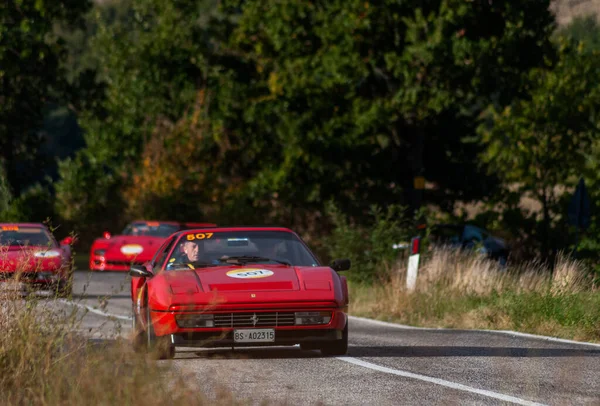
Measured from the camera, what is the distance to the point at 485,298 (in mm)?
19453

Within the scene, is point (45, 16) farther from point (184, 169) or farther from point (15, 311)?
point (15, 311)

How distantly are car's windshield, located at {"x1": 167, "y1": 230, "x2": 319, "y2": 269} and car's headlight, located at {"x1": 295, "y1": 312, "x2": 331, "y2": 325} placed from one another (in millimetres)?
1150

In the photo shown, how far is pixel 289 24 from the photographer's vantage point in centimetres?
4312

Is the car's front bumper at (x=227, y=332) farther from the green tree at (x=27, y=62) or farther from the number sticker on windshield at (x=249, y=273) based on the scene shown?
the green tree at (x=27, y=62)

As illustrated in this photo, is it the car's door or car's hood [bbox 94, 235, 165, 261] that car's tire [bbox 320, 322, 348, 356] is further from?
car's hood [bbox 94, 235, 165, 261]

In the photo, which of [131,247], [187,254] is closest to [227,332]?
[187,254]

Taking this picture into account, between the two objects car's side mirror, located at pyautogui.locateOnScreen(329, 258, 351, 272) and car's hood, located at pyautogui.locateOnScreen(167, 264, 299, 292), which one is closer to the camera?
car's hood, located at pyautogui.locateOnScreen(167, 264, 299, 292)

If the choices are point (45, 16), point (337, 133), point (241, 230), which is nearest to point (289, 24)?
point (337, 133)

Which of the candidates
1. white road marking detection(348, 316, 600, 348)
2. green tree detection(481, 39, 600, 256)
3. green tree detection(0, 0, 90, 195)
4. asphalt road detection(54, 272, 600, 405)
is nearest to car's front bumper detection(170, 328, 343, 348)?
asphalt road detection(54, 272, 600, 405)

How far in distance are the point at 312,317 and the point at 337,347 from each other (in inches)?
25.4

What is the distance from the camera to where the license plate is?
40.1 feet

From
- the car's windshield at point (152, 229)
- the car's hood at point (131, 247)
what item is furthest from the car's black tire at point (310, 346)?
the car's windshield at point (152, 229)

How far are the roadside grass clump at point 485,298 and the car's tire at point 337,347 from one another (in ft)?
12.1

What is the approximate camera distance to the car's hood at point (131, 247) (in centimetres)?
3262
